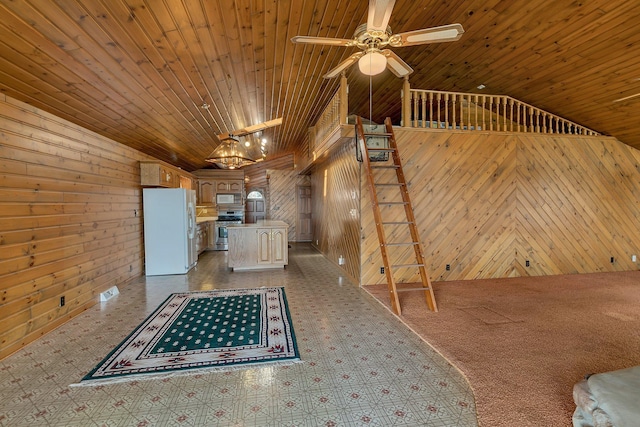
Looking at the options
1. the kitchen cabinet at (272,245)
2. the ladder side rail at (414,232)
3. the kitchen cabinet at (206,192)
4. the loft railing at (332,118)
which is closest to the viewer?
the ladder side rail at (414,232)

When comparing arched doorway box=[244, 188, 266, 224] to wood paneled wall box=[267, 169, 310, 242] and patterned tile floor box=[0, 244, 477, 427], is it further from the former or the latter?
patterned tile floor box=[0, 244, 477, 427]

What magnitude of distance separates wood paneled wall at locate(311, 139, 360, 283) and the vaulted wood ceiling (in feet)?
4.42

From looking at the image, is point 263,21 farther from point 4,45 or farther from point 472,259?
point 472,259

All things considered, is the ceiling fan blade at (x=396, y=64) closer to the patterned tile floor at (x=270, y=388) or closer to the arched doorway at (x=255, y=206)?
the patterned tile floor at (x=270, y=388)

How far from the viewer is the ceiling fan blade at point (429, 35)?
2443 millimetres

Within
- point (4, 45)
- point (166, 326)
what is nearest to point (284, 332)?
point (166, 326)

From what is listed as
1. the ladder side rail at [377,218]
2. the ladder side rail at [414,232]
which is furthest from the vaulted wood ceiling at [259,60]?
the ladder side rail at [414,232]

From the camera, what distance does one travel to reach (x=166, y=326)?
133 inches

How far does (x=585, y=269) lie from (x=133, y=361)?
7.50 meters

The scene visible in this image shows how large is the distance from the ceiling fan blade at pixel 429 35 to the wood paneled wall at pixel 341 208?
2443 millimetres

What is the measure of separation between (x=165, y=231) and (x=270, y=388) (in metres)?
4.58

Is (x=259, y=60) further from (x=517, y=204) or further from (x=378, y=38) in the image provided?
(x=517, y=204)

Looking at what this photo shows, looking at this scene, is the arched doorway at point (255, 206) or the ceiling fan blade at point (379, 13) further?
the arched doorway at point (255, 206)

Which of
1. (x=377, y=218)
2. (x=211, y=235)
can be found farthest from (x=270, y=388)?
(x=211, y=235)
